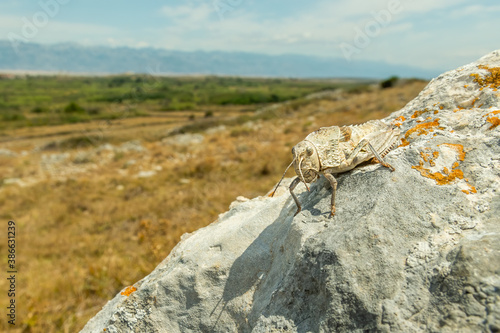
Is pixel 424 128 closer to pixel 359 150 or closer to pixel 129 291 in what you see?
pixel 359 150

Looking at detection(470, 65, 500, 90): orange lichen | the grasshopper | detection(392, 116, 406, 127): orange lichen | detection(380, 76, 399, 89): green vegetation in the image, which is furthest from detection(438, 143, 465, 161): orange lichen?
detection(380, 76, 399, 89): green vegetation

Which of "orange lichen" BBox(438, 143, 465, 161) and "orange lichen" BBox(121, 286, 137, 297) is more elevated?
"orange lichen" BBox(438, 143, 465, 161)

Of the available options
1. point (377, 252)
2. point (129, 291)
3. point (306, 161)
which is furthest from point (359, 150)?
point (129, 291)

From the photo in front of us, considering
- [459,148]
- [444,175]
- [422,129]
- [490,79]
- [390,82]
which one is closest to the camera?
[444,175]

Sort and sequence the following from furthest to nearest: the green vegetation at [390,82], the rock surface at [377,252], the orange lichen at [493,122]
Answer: the green vegetation at [390,82] → the orange lichen at [493,122] → the rock surface at [377,252]

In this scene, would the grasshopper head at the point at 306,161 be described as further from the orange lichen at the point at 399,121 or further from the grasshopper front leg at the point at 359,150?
the orange lichen at the point at 399,121

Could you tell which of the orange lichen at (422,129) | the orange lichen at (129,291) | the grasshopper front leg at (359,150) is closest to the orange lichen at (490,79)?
the orange lichen at (422,129)

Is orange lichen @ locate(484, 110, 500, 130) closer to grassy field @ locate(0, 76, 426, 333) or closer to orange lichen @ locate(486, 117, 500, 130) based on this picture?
orange lichen @ locate(486, 117, 500, 130)

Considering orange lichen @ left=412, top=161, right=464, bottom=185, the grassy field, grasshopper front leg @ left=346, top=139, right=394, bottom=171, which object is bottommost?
the grassy field
